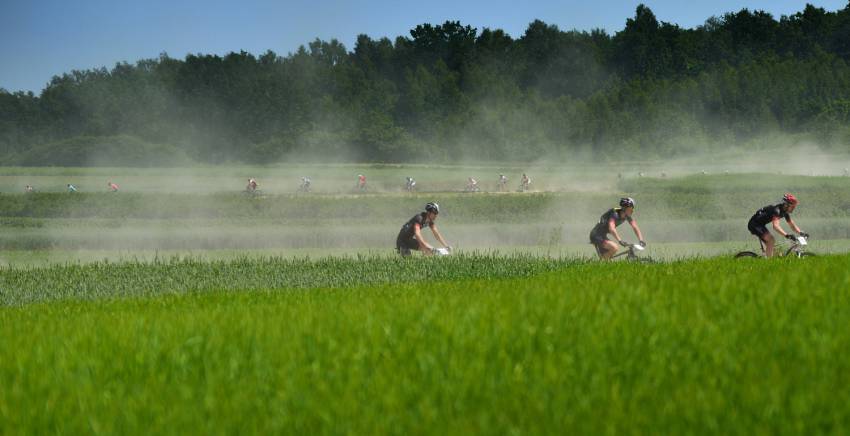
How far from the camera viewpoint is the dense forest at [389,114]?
278 ft

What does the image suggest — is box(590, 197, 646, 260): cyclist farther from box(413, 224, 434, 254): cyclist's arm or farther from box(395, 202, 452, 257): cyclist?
box(413, 224, 434, 254): cyclist's arm

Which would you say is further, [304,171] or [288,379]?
[304,171]

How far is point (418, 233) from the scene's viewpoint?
2312 centimetres

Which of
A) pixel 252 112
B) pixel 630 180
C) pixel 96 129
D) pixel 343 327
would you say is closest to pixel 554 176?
pixel 630 180

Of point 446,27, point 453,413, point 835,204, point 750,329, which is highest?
point 446,27

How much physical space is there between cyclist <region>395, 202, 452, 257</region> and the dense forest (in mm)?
61209

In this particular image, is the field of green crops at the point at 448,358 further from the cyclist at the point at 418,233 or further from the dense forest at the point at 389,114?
the dense forest at the point at 389,114

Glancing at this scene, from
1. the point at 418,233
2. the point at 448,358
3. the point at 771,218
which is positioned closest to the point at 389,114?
the point at 418,233

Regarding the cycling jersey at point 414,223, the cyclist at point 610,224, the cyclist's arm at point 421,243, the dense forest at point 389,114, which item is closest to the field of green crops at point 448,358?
the cyclist at point 610,224

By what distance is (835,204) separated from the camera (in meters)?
43.9

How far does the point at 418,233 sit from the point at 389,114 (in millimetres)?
70241

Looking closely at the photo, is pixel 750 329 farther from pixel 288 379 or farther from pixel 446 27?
pixel 446 27

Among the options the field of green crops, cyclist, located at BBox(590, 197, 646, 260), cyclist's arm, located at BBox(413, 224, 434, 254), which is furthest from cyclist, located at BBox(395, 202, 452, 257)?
the field of green crops

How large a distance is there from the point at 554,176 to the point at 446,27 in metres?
58.6
